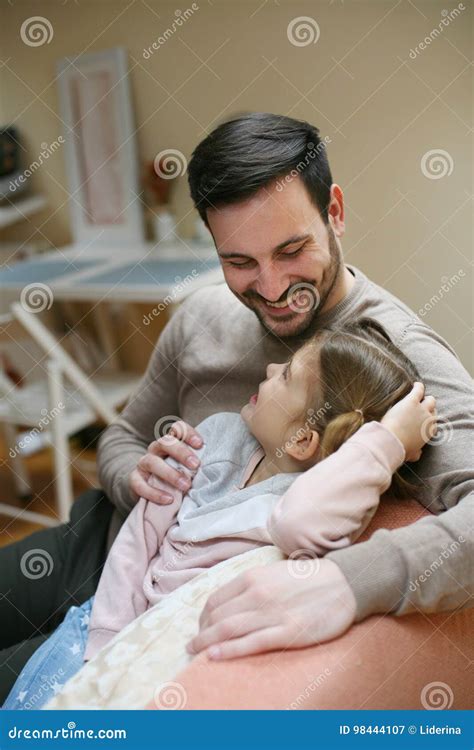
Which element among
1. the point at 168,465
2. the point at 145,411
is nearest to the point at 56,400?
the point at 145,411

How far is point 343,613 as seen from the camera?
0.75 meters

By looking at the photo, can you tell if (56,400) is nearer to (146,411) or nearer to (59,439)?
(59,439)

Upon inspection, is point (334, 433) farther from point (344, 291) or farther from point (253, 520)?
point (344, 291)

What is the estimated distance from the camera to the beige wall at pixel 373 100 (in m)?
1.00

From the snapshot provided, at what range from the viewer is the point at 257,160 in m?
0.94

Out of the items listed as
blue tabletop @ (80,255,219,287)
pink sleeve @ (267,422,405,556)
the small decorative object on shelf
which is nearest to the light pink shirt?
pink sleeve @ (267,422,405,556)

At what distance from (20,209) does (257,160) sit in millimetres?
1273

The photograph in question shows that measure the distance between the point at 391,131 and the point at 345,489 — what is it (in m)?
0.53

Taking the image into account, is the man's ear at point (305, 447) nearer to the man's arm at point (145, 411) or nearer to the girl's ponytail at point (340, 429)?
the girl's ponytail at point (340, 429)

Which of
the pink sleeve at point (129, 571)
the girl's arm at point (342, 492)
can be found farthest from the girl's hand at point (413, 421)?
the pink sleeve at point (129, 571)

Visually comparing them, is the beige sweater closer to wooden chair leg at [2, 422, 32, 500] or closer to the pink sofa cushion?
the pink sofa cushion

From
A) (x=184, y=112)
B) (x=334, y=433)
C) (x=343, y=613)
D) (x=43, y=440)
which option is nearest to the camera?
(x=343, y=613)

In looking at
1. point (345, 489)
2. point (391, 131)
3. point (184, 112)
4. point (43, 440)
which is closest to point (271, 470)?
point (345, 489)

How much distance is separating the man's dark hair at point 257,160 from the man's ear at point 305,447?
30 centimetres
